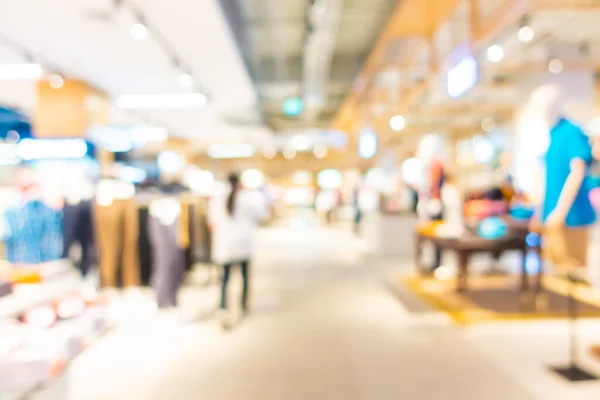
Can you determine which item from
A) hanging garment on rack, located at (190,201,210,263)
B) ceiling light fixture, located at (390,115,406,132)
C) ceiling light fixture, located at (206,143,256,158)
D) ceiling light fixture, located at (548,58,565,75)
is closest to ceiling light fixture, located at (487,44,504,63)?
ceiling light fixture, located at (548,58,565,75)

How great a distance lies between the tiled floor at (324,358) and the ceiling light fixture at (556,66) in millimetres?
4996

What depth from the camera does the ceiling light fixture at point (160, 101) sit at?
10.9m

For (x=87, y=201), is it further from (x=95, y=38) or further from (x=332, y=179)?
(x=332, y=179)

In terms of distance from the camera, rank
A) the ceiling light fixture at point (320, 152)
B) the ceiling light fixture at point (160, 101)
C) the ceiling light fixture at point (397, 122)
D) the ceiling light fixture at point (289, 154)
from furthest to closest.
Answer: the ceiling light fixture at point (289, 154) < the ceiling light fixture at point (320, 152) < the ceiling light fixture at point (160, 101) < the ceiling light fixture at point (397, 122)

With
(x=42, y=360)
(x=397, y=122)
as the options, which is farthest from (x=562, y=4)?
(x=397, y=122)

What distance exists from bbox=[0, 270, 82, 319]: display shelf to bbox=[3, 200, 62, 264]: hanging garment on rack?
2334mm

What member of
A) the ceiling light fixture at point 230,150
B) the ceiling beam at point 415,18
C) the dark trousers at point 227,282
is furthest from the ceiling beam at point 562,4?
the ceiling light fixture at point 230,150

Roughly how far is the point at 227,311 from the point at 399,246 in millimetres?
6161

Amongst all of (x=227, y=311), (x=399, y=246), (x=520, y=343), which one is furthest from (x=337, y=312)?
(x=399, y=246)

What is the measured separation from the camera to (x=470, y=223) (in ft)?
20.0

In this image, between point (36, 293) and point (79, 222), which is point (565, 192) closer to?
point (36, 293)

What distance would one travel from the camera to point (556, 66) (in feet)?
27.4

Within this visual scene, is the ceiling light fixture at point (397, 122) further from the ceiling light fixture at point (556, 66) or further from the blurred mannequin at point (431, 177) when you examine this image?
the ceiling light fixture at point (556, 66)

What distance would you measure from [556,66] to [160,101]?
791cm
